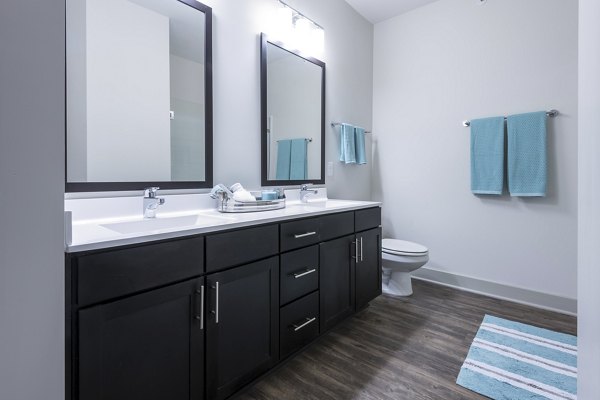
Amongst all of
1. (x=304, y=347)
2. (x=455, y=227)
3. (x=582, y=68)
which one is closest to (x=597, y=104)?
(x=582, y=68)

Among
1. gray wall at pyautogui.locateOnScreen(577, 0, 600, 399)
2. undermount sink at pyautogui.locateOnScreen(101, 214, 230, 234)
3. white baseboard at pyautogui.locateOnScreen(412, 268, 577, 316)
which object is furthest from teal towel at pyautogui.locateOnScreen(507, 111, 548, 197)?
undermount sink at pyautogui.locateOnScreen(101, 214, 230, 234)

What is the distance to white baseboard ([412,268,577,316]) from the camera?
7.18ft

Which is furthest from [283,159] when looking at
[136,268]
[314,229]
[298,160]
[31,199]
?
[31,199]

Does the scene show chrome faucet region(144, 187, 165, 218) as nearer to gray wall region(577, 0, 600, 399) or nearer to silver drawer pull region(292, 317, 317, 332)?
silver drawer pull region(292, 317, 317, 332)

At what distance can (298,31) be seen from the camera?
2.18 metres

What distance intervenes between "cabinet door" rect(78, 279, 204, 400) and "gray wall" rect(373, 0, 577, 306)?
7.78ft

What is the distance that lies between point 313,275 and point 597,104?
1283mm

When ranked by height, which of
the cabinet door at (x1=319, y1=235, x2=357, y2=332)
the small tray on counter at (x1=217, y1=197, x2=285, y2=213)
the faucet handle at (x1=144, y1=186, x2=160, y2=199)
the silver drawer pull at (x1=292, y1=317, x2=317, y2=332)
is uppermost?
the faucet handle at (x1=144, y1=186, x2=160, y2=199)

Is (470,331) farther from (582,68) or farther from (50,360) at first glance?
(50,360)

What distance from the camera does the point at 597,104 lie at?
644 mm

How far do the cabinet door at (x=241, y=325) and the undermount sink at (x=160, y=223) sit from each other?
259mm

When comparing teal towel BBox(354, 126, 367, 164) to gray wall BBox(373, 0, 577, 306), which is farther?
teal towel BBox(354, 126, 367, 164)

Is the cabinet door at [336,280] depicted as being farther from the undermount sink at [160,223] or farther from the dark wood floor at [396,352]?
the undermount sink at [160,223]

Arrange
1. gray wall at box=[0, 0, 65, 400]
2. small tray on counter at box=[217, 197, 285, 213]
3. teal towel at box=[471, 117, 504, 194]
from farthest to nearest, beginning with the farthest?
1. teal towel at box=[471, 117, 504, 194]
2. small tray on counter at box=[217, 197, 285, 213]
3. gray wall at box=[0, 0, 65, 400]
